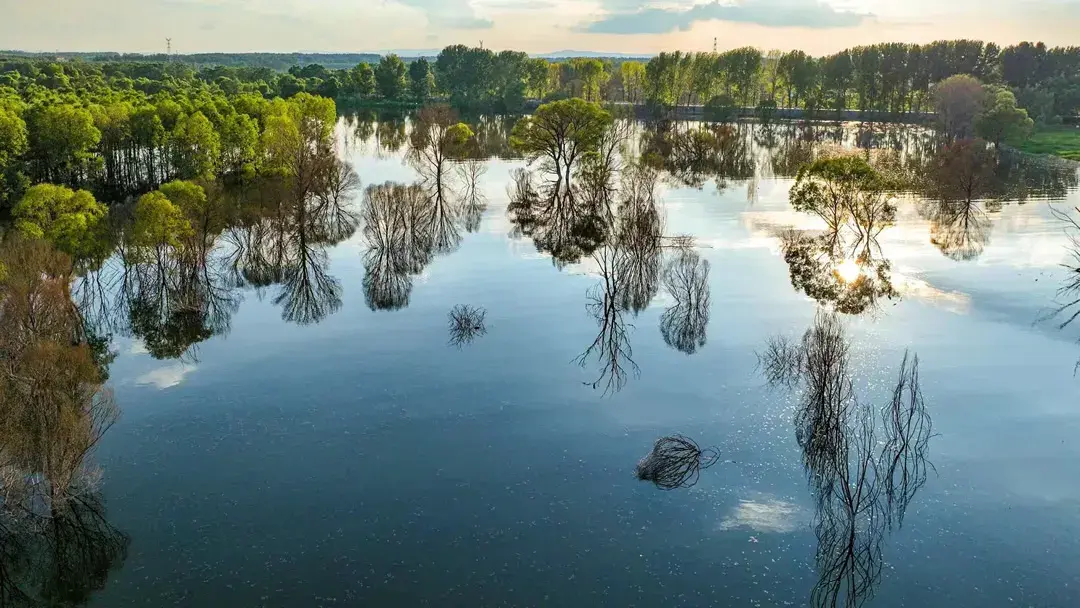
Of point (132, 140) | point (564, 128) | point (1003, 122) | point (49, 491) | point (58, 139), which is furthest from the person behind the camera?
point (1003, 122)

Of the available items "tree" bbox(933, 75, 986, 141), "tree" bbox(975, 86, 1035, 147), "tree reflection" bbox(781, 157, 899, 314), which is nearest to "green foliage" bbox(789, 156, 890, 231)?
"tree reflection" bbox(781, 157, 899, 314)

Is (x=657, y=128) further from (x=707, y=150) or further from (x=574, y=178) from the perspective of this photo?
(x=574, y=178)

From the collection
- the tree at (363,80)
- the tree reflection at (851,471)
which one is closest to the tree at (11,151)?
the tree reflection at (851,471)

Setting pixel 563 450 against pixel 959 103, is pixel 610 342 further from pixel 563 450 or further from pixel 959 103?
pixel 959 103

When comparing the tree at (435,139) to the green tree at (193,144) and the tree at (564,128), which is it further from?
the green tree at (193,144)

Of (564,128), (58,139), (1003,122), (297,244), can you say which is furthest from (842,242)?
(58,139)

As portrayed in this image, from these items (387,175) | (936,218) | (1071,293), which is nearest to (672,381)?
(1071,293)
